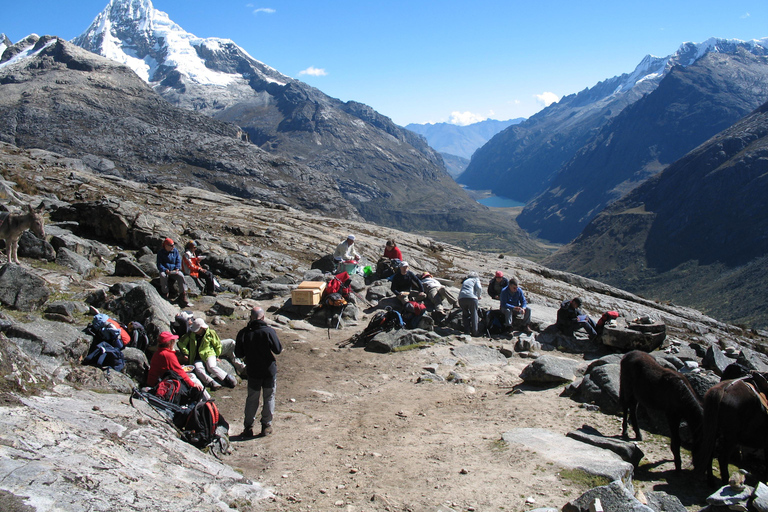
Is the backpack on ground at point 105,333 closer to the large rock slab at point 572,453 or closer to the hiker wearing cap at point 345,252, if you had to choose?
the large rock slab at point 572,453

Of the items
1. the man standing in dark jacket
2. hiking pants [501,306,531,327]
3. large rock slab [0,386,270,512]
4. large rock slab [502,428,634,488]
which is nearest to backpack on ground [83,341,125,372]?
large rock slab [0,386,270,512]

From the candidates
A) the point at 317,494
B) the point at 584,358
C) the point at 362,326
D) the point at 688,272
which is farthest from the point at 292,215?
the point at 688,272

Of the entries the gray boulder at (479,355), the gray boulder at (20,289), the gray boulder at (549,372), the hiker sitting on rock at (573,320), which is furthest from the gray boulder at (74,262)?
the hiker sitting on rock at (573,320)

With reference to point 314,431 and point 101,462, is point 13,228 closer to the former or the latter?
point 314,431

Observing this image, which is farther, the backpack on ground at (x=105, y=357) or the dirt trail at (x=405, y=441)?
the backpack on ground at (x=105, y=357)

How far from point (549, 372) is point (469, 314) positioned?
558cm

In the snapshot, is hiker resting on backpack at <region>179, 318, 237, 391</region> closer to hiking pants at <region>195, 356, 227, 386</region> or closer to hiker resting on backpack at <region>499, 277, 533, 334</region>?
hiking pants at <region>195, 356, 227, 386</region>

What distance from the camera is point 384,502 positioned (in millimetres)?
7082

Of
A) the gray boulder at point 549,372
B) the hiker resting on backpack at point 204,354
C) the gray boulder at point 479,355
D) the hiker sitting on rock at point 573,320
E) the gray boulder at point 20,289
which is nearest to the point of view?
the hiker resting on backpack at point 204,354

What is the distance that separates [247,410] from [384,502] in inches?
156

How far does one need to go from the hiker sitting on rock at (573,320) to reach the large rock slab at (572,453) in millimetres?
8695

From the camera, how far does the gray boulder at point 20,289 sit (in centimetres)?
1257

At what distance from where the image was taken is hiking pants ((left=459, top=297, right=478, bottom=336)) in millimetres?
17766

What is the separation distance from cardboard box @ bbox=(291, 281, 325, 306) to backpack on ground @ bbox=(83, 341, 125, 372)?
825cm
